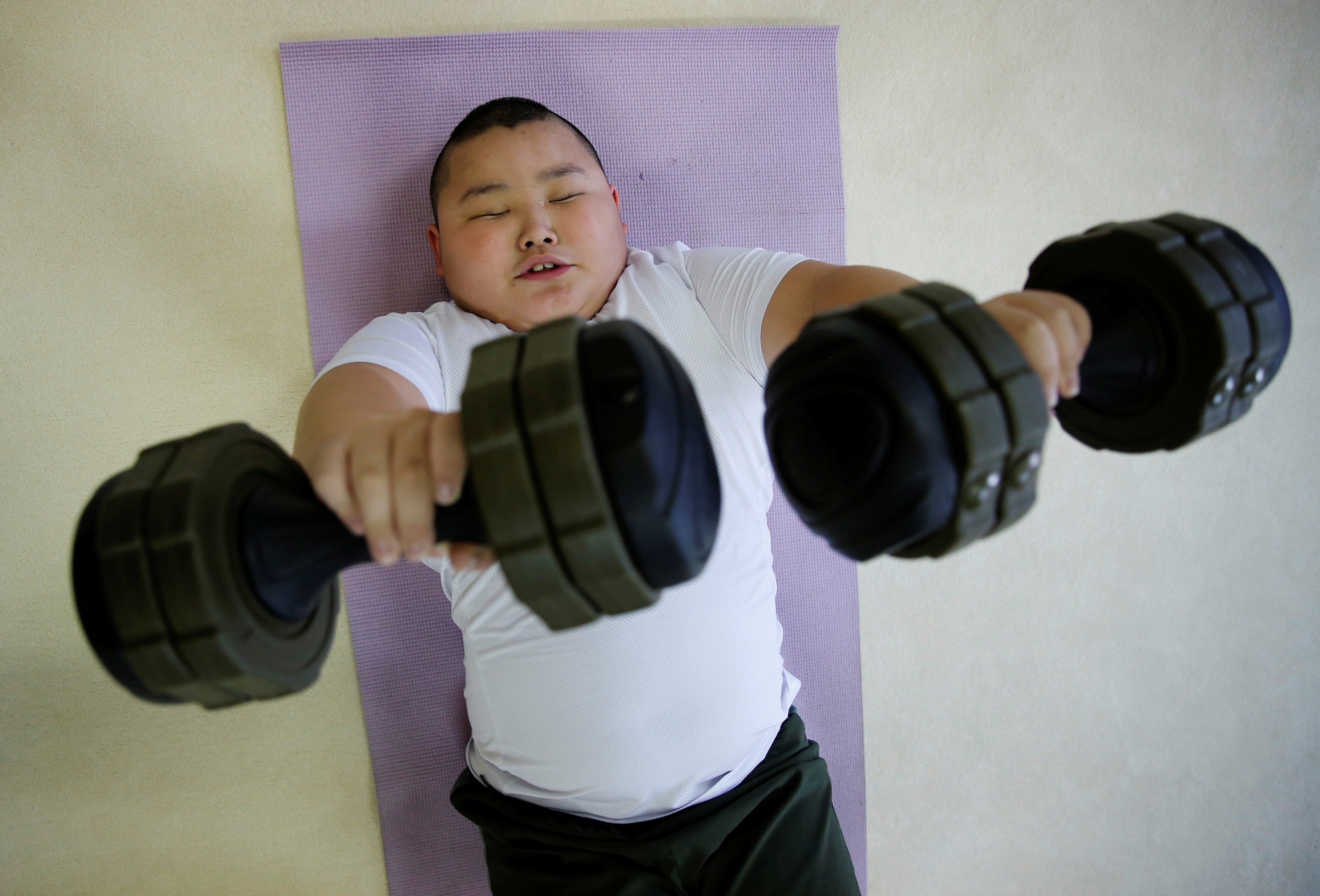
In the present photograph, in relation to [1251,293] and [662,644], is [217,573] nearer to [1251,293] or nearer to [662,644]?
[662,644]

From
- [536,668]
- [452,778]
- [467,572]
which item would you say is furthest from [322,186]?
[452,778]

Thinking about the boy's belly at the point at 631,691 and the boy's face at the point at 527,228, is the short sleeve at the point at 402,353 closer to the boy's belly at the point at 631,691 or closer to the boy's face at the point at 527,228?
the boy's face at the point at 527,228

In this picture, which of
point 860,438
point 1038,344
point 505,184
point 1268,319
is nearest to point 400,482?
point 860,438

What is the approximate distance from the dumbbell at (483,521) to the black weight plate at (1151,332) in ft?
1.27

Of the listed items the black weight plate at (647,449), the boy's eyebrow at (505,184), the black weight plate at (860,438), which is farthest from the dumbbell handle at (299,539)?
the boy's eyebrow at (505,184)

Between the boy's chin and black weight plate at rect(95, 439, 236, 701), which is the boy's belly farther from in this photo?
black weight plate at rect(95, 439, 236, 701)

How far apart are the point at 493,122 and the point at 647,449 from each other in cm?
71

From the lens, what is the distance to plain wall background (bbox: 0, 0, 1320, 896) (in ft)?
3.63

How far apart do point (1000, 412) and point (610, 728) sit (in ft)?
1.93

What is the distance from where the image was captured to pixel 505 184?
3.10ft

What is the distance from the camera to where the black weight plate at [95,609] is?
464mm

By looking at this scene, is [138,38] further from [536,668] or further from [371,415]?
[536,668]

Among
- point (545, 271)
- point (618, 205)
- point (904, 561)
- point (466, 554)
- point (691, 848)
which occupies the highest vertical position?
point (618, 205)

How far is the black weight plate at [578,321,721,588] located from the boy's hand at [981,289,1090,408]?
0.79ft
